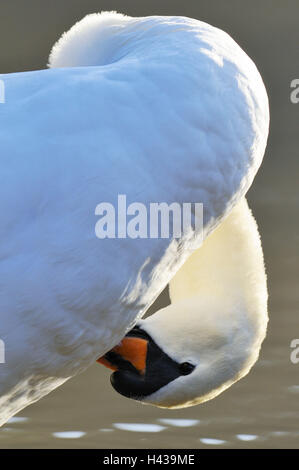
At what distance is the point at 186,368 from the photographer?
8.75ft

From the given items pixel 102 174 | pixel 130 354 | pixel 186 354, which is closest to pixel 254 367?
pixel 186 354

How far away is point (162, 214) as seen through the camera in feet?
6.00

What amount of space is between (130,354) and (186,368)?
0.17 m

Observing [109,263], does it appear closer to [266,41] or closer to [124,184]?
[124,184]

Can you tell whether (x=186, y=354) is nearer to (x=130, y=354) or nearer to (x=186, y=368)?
(x=186, y=368)

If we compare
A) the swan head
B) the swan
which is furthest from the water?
the swan

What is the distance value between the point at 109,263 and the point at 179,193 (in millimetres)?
138

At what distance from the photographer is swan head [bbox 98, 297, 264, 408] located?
8.39ft

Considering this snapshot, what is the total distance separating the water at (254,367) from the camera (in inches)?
148

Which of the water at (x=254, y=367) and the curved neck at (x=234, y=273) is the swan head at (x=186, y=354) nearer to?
the curved neck at (x=234, y=273)

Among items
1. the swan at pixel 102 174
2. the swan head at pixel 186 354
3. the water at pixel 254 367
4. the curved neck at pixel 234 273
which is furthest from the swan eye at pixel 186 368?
the water at pixel 254 367

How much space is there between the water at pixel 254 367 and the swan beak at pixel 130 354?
3.74 ft

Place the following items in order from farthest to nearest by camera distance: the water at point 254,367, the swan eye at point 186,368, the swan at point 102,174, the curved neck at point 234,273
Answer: the water at point 254,367 → the swan eye at point 186,368 → the curved neck at point 234,273 → the swan at point 102,174
